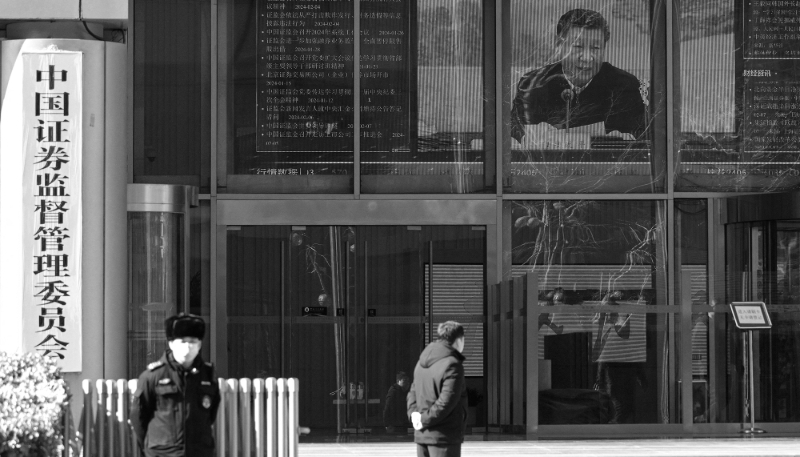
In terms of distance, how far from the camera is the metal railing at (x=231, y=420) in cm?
884

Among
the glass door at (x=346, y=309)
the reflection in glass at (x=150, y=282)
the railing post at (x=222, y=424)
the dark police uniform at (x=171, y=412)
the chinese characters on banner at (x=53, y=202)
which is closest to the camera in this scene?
the dark police uniform at (x=171, y=412)

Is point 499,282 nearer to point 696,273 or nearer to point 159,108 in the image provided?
point 696,273

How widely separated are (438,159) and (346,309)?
214 cm

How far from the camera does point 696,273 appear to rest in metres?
16.0

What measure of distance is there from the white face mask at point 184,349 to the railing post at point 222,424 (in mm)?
1172

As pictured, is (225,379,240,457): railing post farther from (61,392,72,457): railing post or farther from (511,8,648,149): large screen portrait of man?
(511,8,648,149): large screen portrait of man

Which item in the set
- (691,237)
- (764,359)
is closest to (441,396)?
(764,359)

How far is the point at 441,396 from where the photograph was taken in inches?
332

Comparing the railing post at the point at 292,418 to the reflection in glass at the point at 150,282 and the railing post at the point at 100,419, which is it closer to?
the railing post at the point at 100,419

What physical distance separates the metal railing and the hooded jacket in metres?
1.03

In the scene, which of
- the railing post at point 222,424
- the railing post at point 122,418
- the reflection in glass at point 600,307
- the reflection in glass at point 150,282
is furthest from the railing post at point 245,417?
the reflection in glass at point 600,307

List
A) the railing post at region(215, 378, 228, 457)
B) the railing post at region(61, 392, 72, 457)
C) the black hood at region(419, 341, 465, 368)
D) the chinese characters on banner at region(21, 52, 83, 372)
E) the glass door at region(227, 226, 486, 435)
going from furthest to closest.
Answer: the glass door at region(227, 226, 486, 435) → the chinese characters on banner at region(21, 52, 83, 372) → the railing post at region(215, 378, 228, 457) → the railing post at region(61, 392, 72, 457) → the black hood at region(419, 341, 465, 368)

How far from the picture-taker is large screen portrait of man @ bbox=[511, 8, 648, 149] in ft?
53.5

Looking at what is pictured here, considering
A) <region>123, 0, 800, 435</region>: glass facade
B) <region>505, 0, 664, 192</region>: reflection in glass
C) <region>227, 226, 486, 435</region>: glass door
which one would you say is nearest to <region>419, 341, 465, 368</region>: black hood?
<region>123, 0, 800, 435</region>: glass facade
